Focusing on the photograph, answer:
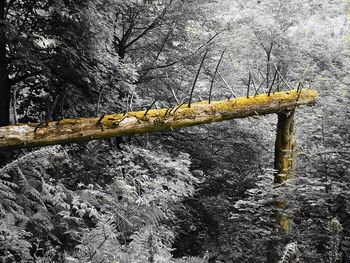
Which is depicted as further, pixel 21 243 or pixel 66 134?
pixel 66 134

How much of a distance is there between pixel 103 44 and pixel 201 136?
428cm

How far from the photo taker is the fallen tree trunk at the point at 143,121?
4.95m

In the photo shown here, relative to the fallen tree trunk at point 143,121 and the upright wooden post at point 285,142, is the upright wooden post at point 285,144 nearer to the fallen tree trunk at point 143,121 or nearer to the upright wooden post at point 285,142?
the upright wooden post at point 285,142

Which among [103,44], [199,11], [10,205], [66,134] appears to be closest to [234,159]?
[199,11]

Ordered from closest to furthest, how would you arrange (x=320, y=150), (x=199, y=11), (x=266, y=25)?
(x=320, y=150) → (x=199, y=11) → (x=266, y=25)

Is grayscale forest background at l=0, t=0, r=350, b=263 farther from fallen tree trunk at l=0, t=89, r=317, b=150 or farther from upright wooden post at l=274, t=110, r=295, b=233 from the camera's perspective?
upright wooden post at l=274, t=110, r=295, b=233

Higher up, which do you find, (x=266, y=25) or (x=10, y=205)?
(x=266, y=25)

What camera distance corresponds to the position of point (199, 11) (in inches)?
375

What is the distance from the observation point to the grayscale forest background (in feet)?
15.2

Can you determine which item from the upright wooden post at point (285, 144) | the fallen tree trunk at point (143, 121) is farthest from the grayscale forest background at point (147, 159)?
the upright wooden post at point (285, 144)

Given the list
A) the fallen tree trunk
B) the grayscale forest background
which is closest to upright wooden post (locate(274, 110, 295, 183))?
the fallen tree trunk

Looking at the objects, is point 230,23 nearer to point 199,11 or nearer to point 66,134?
point 199,11

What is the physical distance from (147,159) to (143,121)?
7.23 ft

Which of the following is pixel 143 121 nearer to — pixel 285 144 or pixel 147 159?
pixel 147 159
